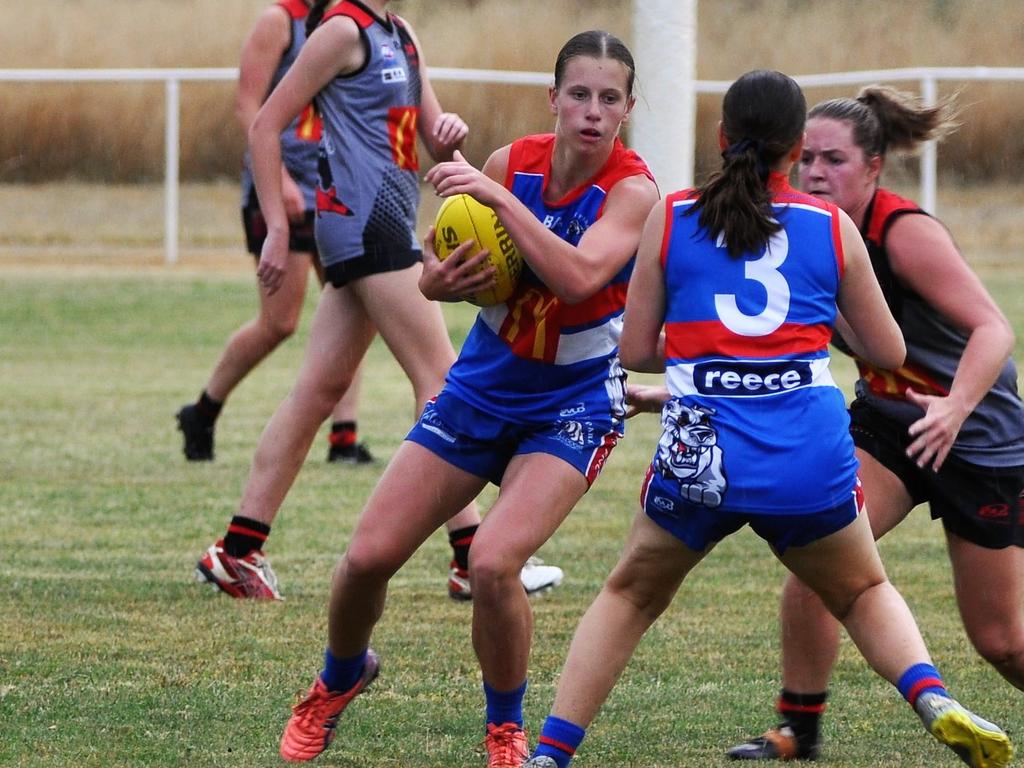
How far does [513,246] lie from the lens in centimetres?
414

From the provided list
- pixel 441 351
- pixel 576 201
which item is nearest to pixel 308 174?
pixel 441 351

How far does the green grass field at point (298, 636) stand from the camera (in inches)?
174

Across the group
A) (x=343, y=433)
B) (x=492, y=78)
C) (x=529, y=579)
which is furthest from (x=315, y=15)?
(x=492, y=78)

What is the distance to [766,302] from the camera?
12.0 feet

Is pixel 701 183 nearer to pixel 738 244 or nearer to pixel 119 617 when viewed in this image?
pixel 738 244

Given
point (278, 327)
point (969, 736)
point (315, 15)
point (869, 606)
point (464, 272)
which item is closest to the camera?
point (969, 736)

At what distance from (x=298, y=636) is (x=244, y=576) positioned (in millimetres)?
578

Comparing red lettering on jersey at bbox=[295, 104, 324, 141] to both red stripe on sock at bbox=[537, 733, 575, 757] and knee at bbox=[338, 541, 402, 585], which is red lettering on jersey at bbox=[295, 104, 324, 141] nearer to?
knee at bbox=[338, 541, 402, 585]

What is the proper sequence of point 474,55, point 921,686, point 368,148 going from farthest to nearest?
point 474,55 < point 368,148 < point 921,686

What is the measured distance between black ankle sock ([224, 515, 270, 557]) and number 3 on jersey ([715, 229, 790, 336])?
2.75m

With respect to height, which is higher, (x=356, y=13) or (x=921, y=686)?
(x=356, y=13)

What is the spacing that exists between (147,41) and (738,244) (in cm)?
2240

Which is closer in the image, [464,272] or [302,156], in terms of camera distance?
[464,272]

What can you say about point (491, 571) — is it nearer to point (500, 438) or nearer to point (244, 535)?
point (500, 438)
